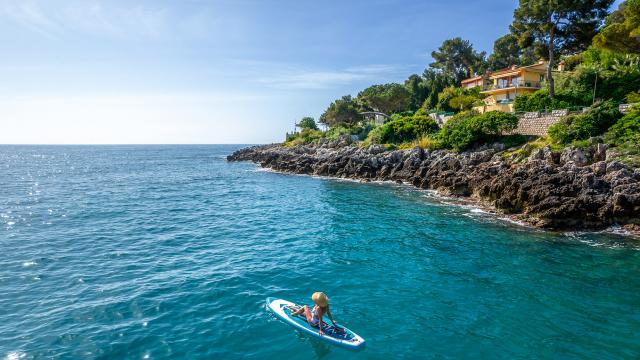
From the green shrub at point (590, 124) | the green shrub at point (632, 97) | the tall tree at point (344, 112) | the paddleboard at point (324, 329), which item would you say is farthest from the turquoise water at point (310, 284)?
the tall tree at point (344, 112)

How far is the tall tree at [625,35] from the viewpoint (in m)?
36.2

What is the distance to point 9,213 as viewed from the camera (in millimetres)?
34375

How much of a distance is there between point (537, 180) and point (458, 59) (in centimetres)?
7672

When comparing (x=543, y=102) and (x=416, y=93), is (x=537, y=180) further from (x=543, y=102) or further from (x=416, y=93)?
(x=416, y=93)

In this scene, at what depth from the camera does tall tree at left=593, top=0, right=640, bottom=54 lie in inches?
1426

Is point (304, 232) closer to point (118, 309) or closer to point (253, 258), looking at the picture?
point (253, 258)

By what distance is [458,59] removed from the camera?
321 ft

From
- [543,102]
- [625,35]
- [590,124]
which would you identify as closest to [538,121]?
[543,102]

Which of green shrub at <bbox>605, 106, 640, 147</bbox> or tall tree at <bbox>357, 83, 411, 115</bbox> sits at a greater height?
tall tree at <bbox>357, 83, 411, 115</bbox>

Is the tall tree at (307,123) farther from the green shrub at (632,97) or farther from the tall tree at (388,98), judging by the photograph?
the green shrub at (632,97)

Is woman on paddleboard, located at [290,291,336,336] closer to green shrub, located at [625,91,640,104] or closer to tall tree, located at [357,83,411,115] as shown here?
green shrub, located at [625,91,640,104]

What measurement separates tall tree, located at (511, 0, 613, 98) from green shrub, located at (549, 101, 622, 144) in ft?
39.9

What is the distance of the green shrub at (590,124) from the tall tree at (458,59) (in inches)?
2347

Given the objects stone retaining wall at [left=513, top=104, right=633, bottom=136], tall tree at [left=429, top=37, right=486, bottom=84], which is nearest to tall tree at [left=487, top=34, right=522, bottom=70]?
tall tree at [left=429, top=37, right=486, bottom=84]
